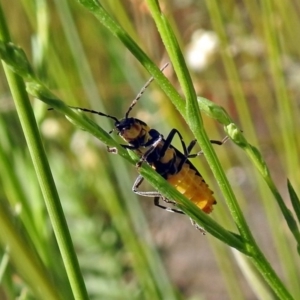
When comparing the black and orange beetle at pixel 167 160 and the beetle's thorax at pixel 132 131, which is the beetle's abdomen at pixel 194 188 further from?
the beetle's thorax at pixel 132 131

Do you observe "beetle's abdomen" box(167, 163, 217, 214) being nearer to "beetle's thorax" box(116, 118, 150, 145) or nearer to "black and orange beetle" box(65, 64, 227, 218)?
"black and orange beetle" box(65, 64, 227, 218)

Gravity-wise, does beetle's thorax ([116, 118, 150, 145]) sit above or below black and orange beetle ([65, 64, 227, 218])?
above

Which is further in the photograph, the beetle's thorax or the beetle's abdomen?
the beetle's thorax

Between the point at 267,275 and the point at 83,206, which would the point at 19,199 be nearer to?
the point at 267,275

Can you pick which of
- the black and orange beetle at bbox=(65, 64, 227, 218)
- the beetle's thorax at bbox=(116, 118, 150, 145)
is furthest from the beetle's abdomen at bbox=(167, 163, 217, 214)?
the beetle's thorax at bbox=(116, 118, 150, 145)

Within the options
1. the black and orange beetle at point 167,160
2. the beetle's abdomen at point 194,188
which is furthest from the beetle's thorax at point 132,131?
the beetle's abdomen at point 194,188

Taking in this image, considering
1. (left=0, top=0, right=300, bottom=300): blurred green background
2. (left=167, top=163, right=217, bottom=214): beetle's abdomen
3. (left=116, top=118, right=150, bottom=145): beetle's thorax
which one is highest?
(left=0, top=0, right=300, bottom=300): blurred green background

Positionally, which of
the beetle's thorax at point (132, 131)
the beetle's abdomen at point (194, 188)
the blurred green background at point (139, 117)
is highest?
the blurred green background at point (139, 117)
